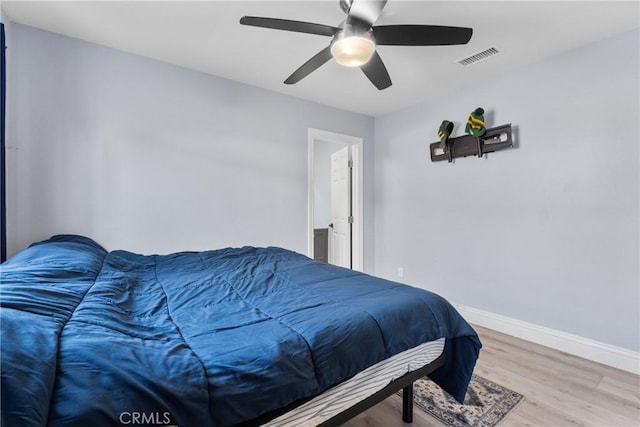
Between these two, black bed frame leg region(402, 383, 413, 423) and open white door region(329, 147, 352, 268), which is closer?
black bed frame leg region(402, 383, 413, 423)

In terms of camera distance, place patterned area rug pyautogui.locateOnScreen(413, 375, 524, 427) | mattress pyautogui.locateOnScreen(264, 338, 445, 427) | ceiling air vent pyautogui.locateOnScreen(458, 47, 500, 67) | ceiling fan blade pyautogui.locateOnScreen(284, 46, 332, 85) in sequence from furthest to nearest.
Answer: ceiling air vent pyautogui.locateOnScreen(458, 47, 500, 67)
ceiling fan blade pyautogui.locateOnScreen(284, 46, 332, 85)
patterned area rug pyautogui.locateOnScreen(413, 375, 524, 427)
mattress pyautogui.locateOnScreen(264, 338, 445, 427)

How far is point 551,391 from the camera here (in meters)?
1.92

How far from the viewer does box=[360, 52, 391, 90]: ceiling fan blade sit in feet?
6.75

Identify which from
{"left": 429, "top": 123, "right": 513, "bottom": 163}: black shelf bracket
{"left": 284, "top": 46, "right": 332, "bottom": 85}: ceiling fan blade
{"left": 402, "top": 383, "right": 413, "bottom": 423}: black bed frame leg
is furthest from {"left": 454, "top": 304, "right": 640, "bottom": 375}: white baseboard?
{"left": 284, "top": 46, "right": 332, "bottom": 85}: ceiling fan blade

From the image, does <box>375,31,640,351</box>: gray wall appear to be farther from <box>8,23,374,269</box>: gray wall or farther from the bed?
<box>8,23,374,269</box>: gray wall

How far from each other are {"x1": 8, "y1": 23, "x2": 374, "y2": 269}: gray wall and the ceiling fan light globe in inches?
69.2

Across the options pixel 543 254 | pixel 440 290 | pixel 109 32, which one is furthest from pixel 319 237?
pixel 109 32

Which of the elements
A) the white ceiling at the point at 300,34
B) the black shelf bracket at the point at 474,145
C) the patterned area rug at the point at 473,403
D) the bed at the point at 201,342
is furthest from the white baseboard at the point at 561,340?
the white ceiling at the point at 300,34

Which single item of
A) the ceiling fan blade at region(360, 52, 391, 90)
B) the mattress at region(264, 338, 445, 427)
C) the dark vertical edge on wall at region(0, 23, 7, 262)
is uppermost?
the ceiling fan blade at region(360, 52, 391, 90)

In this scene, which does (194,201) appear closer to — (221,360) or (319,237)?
(221,360)

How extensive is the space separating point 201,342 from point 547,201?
2976 mm

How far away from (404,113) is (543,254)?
7.49 ft

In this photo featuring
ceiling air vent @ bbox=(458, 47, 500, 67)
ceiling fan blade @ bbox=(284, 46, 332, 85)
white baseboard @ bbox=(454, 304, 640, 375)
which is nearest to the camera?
ceiling fan blade @ bbox=(284, 46, 332, 85)

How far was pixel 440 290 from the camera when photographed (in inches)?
137
